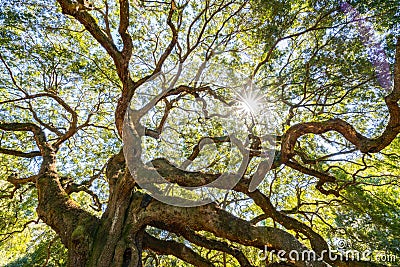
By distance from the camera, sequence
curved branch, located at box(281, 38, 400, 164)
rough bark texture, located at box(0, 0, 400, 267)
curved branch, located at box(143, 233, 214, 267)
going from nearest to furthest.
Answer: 1. curved branch, located at box(281, 38, 400, 164)
2. rough bark texture, located at box(0, 0, 400, 267)
3. curved branch, located at box(143, 233, 214, 267)

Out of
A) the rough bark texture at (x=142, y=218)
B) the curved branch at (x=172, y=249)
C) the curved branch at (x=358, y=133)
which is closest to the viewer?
the curved branch at (x=358, y=133)

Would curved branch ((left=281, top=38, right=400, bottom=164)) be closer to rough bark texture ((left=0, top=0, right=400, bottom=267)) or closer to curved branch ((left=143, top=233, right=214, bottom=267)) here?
rough bark texture ((left=0, top=0, right=400, bottom=267))

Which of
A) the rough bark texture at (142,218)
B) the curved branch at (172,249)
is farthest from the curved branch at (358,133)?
the curved branch at (172,249)

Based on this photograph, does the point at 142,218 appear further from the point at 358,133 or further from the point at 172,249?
the point at 358,133

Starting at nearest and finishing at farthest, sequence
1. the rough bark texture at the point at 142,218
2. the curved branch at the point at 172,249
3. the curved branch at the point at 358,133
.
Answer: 1. the curved branch at the point at 358,133
2. the rough bark texture at the point at 142,218
3. the curved branch at the point at 172,249

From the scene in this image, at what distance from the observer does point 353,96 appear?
557 cm

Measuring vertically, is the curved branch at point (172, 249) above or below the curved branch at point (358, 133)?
below

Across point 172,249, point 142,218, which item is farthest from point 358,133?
point 172,249

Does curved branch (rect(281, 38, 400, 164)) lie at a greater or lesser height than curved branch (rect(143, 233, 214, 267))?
greater

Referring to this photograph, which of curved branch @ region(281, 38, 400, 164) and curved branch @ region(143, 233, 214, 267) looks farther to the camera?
curved branch @ region(143, 233, 214, 267)

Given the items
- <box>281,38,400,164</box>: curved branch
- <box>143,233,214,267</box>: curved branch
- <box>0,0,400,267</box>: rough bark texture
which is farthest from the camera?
<box>143,233,214,267</box>: curved branch

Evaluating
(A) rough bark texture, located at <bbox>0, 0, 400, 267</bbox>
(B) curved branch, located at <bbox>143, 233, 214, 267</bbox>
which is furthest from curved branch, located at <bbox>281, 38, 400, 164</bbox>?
(B) curved branch, located at <bbox>143, 233, 214, 267</bbox>

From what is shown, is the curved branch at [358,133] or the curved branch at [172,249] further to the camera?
the curved branch at [172,249]

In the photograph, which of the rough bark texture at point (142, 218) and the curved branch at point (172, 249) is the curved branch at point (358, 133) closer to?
the rough bark texture at point (142, 218)
